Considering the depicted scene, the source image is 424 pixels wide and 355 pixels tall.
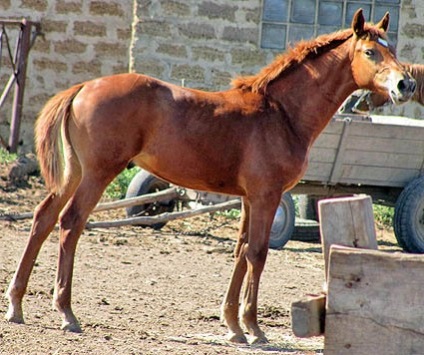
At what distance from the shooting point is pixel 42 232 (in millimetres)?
6715

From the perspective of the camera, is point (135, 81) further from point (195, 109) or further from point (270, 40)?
point (270, 40)

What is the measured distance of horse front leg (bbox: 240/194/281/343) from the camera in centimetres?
672

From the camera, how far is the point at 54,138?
6.73 m

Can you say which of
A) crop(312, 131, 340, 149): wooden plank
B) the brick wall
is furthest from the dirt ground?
the brick wall

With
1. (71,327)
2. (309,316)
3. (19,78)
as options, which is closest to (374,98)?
(19,78)

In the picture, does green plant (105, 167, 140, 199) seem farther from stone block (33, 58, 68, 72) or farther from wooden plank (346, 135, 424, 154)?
wooden plank (346, 135, 424, 154)

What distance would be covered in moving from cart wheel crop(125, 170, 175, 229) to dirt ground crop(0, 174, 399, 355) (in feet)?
0.74

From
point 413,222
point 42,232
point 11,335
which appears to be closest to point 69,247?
point 42,232

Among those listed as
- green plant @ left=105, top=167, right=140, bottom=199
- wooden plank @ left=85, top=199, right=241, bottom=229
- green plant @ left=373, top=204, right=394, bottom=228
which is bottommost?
green plant @ left=373, top=204, right=394, bottom=228

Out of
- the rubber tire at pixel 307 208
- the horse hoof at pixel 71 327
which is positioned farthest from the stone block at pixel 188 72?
the horse hoof at pixel 71 327

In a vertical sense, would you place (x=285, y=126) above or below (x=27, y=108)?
above

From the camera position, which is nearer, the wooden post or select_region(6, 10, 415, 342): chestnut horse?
select_region(6, 10, 415, 342): chestnut horse

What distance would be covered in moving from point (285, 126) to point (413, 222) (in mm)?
4430

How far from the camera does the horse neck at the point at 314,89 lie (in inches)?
278
